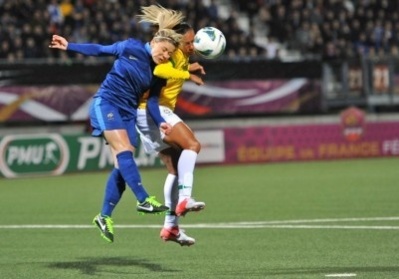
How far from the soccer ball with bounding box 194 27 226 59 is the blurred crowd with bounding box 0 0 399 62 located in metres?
14.4

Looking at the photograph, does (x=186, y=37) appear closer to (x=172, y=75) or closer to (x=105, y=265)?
(x=172, y=75)

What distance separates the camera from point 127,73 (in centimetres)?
1116

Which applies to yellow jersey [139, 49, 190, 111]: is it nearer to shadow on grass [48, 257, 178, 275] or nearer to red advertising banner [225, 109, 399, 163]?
shadow on grass [48, 257, 178, 275]

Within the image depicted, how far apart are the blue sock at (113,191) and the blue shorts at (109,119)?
40 cm

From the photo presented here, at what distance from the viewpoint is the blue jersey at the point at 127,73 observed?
36.6 feet

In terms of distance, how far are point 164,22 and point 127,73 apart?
2.13 ft

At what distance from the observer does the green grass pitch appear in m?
10.5

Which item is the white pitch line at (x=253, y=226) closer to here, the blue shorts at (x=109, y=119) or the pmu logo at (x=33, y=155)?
the blue shorts at (x=109, y=119)

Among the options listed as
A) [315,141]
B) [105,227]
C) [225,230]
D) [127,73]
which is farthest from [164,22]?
[315,141]

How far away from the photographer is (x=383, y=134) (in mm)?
28391

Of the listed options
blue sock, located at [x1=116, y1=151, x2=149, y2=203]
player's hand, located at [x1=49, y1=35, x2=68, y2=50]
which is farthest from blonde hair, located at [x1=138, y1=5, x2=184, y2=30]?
blue sock, located at [x1=116, y1=151, x2=149, y2=203]

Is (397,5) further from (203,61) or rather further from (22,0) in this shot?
(22,0)

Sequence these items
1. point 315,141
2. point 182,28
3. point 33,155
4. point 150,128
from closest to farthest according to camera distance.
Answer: point 182,28, point 150,128, point 33,155, point 315,141

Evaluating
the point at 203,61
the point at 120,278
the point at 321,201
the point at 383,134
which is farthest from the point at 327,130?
the point at 120,278
